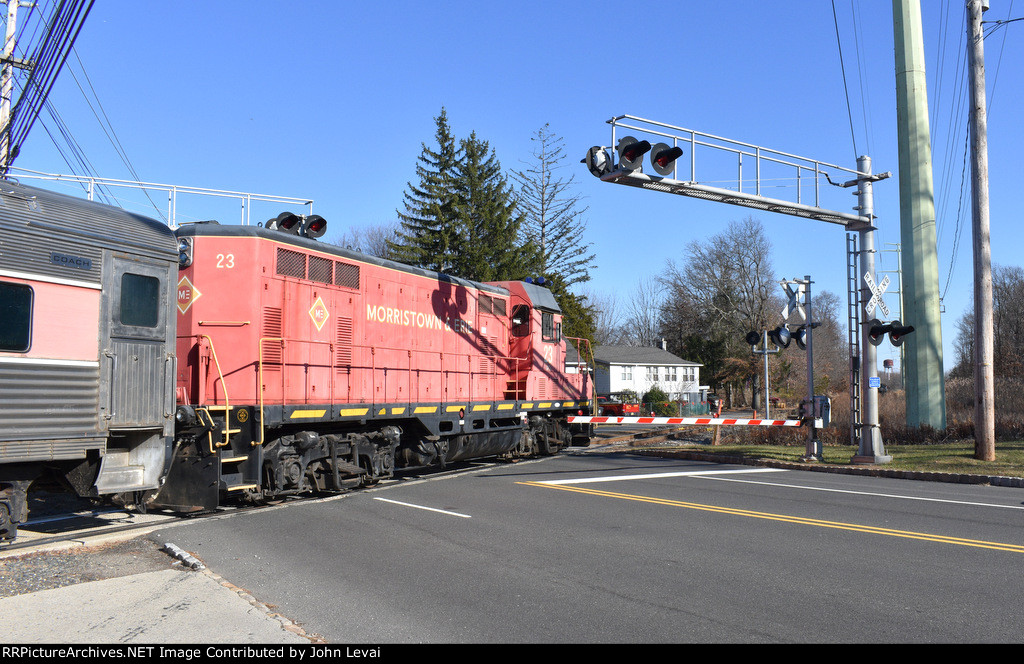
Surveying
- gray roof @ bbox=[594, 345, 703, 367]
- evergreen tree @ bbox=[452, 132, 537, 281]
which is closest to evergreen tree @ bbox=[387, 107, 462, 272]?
evergreen tree @ bbox=[452, 132, 537, 281]

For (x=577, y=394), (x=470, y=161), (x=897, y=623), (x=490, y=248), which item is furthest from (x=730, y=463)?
(x=470, y=161)

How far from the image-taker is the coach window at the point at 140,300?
349 inches

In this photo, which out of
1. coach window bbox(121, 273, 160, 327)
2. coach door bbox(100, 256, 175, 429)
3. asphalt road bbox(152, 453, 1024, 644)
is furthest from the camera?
coach window bbox(121, 273, 160, 327)

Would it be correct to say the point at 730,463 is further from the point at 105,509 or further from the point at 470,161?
the point at 470,161

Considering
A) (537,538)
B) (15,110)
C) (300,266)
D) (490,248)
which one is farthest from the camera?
(490,248)

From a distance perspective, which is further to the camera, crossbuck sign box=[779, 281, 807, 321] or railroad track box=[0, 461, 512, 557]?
crossbuck sign box=[779, 281, 807, 321]

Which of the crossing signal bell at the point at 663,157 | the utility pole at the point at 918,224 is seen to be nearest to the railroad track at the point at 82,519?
the crossing signal bell at the point at 663,157

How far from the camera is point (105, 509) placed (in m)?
10.7

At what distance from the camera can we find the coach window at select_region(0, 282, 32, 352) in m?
7.56

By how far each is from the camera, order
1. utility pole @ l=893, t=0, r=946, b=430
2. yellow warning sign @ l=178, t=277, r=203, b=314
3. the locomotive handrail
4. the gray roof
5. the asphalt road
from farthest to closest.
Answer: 1. the gray roof
2. utility pole @ l=893, t=0, r=946, b=430
3. yellow warning sign @ l=178, t=277, r=203, b=314
4. the locomotive handrail
5. the asphalt road

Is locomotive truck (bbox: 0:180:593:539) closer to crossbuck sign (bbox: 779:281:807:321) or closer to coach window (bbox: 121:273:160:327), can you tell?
coach window (bbox: 121:273:160:327)

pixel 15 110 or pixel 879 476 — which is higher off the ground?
pixel 15 110

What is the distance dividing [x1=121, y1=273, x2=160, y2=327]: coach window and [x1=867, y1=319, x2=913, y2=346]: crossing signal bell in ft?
48.4
